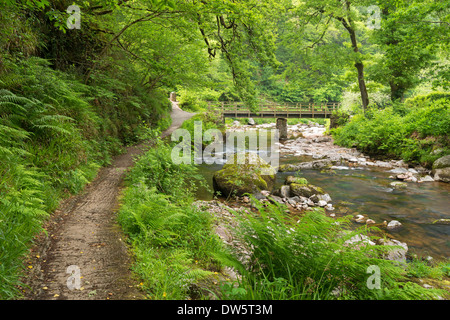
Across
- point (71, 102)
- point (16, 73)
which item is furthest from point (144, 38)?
point (16, 73)

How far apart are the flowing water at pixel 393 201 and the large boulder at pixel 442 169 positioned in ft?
1.43

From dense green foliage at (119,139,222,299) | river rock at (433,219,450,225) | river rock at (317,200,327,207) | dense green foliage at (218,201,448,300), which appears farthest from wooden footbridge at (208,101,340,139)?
dense green foliage at (218,201,448,300)

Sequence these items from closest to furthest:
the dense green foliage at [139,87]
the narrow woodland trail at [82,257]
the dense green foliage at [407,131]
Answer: the narrow woodland trail at [82,257] < the dense green foliage at [139,87] < the dense green foliage at [407,131]

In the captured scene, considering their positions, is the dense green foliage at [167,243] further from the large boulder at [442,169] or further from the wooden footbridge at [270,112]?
the wooden footbridge at [270,112]

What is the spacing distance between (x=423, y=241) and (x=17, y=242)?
7.58m

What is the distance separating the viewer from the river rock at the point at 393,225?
697 centimetres

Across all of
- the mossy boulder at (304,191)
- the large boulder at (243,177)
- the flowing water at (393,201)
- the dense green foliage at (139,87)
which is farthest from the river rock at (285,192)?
the dense green foliage at (139,87)

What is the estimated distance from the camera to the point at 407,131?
14469 mm

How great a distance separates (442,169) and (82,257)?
1290 cm

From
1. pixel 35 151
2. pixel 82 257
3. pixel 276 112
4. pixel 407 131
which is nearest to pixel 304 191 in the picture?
pixel 82 257

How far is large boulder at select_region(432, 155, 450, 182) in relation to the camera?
10.8m

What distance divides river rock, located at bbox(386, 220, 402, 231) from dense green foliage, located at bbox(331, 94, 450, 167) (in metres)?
7.18

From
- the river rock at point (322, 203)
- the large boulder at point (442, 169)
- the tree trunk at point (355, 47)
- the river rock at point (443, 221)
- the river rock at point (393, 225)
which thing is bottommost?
the river rock at point (393, 225)

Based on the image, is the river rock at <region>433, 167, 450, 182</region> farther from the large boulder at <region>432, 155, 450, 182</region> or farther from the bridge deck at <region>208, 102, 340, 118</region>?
the bridge deck at <region>208, 102, 340, 118</region>
